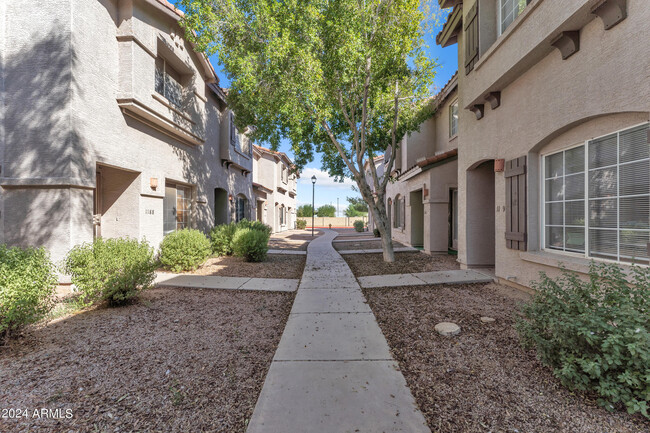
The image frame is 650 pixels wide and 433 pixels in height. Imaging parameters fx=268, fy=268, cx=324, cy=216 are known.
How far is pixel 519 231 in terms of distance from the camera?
17.0 ft

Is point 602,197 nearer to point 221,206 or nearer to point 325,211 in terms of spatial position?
point 221,206

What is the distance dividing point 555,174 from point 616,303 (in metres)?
3.27

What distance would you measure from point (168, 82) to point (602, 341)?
10611 mm

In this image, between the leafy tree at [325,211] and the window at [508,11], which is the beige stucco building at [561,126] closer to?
the window at [508,11]

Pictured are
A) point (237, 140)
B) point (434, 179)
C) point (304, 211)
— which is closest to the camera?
point (434, 179)

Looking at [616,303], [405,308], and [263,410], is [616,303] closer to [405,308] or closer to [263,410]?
[405,308]

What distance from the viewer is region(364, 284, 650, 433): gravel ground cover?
200 cm

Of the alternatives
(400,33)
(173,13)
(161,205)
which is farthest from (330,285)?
(173,13)

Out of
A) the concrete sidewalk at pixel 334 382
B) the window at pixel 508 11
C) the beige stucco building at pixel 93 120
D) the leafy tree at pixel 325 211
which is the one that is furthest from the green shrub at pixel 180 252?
the leafy tree at pixel 325 211

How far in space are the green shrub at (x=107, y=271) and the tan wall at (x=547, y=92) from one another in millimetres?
6935

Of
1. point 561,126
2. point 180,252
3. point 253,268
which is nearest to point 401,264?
point 253,268

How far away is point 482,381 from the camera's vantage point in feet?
8.26

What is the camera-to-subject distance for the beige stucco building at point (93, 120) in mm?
5156

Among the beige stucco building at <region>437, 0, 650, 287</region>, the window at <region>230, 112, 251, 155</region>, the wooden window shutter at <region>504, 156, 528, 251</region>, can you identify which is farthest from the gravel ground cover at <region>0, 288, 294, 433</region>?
the window at <region>230, 112, 251, 155</region>
